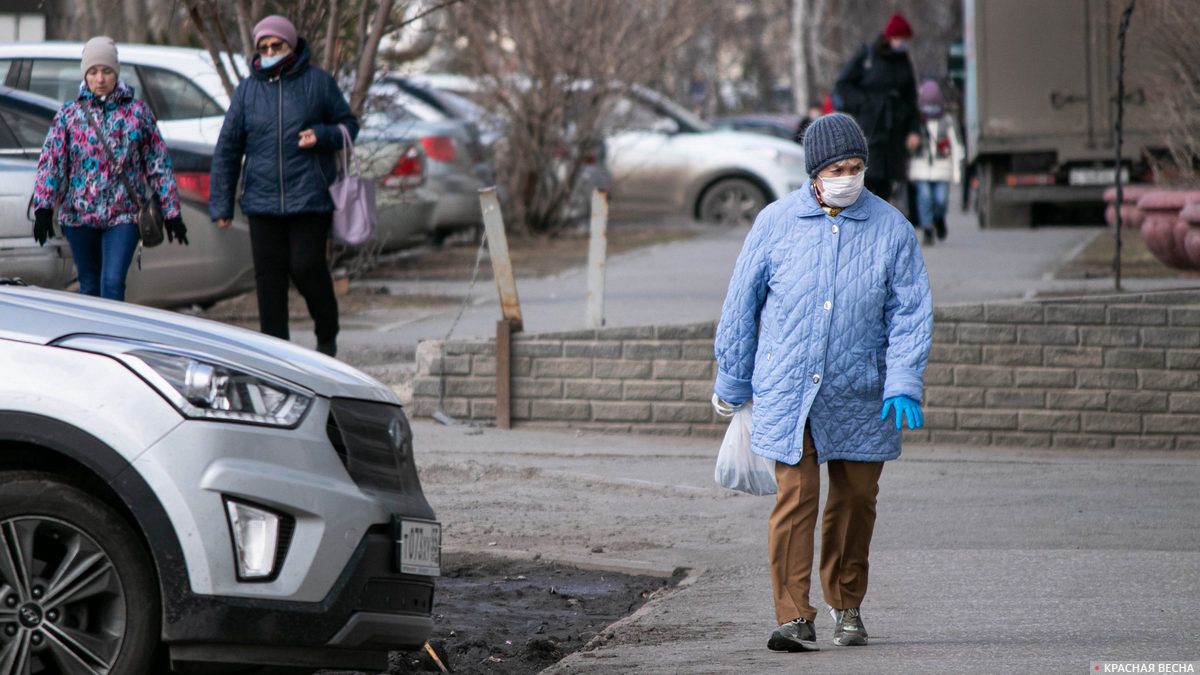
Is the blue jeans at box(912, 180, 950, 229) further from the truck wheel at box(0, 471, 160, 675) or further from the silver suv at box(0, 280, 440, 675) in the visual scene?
the truck wheel at box(0, 471, 160, 675)

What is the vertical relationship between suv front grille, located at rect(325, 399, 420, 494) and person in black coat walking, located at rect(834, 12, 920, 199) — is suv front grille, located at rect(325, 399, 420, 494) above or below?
below

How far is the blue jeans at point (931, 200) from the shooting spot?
1897cm

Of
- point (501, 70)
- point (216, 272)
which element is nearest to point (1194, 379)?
point (216, 272)

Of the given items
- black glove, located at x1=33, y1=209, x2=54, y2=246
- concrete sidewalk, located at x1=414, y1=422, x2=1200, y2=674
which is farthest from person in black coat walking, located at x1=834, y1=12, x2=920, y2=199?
black glove, located at x1=33, y1=209, x2=54, y2=246

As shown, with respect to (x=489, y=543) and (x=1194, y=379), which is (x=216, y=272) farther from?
(x=1194, y=379)

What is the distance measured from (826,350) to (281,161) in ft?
15.1

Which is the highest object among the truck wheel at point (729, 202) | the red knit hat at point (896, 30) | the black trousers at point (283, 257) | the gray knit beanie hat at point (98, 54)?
the red knit hat at point (896, 30)

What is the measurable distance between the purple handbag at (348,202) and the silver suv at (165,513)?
511cm

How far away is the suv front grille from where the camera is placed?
443 cm

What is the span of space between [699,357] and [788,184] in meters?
13.3

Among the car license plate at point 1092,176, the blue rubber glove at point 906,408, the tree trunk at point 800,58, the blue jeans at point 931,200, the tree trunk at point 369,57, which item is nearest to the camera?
the blue rubber glove at point 906,408

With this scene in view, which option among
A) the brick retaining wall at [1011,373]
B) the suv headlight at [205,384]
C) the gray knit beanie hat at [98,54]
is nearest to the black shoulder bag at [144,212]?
the gray knit beanie hat at [98,54]

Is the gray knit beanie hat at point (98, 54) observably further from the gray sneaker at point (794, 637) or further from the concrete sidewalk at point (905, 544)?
the gray sneaker at point (794, 637)

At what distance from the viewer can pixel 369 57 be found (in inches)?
477
